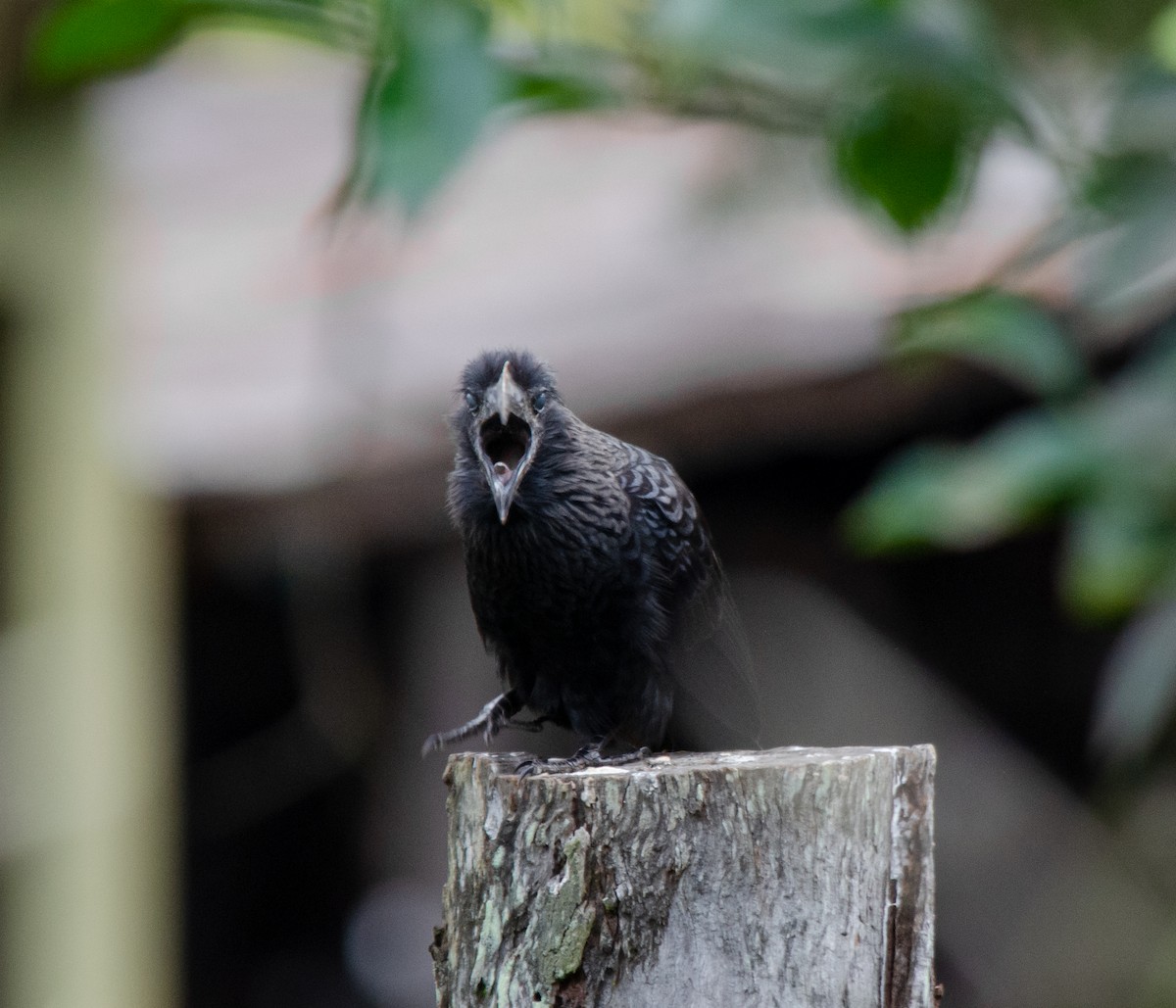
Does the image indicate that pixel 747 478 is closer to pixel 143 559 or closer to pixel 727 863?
pixel 143 559

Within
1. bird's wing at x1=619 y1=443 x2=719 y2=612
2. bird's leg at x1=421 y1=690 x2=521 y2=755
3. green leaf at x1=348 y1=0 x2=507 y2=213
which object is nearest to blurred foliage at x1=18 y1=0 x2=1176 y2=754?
green leaf at x1=348 y1=0 x2=507 y2=213

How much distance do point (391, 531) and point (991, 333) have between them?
3.70 metres

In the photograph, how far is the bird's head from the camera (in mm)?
2908

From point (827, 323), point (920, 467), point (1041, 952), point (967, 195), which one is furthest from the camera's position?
point (1041, 952)

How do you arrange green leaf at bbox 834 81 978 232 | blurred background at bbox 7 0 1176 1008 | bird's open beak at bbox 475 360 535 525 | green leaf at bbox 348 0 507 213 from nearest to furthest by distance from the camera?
green leaf at bbox 348 0 507 213
green leaf at bbox 834 81 978 232
bird's open beak at bbox 475 360 535 525
blurred background at bbox 7 0 1176 1008

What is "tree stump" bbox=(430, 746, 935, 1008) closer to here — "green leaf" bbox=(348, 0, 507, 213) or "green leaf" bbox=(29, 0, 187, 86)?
"green leaf" bbox=(348, 0, 507, 213)

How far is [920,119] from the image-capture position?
2061mm

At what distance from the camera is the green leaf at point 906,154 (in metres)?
2.04

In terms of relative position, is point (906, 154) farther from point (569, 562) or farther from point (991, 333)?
point (569, 562)

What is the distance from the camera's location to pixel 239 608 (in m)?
7.79

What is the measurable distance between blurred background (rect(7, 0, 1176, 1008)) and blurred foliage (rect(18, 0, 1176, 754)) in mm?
526

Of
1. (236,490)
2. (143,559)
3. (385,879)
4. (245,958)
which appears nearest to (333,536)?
(236,490)

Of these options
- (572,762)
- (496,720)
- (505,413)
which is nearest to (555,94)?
(505,413)

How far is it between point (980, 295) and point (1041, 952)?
4.78 metres
